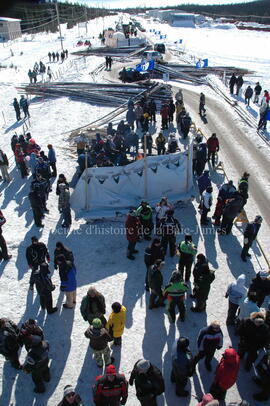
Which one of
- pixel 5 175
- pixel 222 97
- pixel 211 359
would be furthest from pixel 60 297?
pixel 222 97

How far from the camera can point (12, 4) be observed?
5.42 m

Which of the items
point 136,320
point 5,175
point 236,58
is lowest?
point 136,320

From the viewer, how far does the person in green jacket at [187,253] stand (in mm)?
7945

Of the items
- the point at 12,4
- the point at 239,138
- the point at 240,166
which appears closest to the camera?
the point at 12,4

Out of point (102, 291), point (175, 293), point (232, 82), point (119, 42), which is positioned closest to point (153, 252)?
point (175, 293)

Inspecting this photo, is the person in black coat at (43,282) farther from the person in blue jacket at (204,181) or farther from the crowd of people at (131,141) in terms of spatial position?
the person in blue jacket at (204,181)

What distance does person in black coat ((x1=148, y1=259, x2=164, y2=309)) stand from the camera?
282 inches

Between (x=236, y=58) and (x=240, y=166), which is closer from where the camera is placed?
(x=240, y=166)

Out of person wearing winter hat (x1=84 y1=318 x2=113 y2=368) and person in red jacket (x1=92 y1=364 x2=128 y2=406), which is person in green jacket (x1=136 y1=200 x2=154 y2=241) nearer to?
person wearing winter hat (x1=84 y1=318 x2=113 y2=368)

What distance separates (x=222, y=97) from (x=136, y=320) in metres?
21.8

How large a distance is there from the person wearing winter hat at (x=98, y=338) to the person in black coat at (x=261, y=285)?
132 inches

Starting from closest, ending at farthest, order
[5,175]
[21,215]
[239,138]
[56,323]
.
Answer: [56,323] → [21,215] → [5,175] → [239,138]

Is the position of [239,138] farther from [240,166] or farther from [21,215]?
[21,215]

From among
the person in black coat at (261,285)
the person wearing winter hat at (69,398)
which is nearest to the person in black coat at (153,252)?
the person in black coat at (261,285)
